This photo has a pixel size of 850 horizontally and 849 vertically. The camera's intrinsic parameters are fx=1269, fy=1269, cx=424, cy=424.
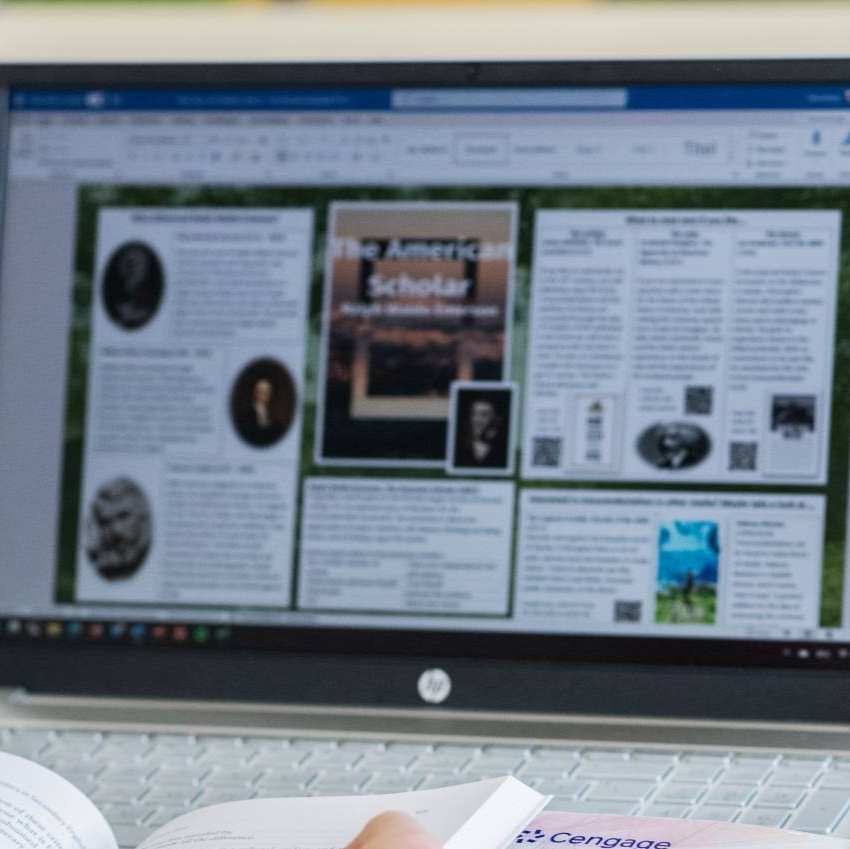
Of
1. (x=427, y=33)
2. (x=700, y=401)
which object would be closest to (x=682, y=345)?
(x=700, y=401)

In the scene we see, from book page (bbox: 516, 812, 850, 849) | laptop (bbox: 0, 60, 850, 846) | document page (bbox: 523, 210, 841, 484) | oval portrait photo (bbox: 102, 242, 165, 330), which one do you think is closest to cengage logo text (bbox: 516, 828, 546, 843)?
book page (bbox: 516, 812, 850, 849)

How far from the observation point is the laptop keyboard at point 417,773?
62 cm

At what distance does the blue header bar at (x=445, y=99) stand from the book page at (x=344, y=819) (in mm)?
416

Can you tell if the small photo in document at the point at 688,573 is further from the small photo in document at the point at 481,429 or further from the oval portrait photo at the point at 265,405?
the oval portrait photo at the point at 265,405

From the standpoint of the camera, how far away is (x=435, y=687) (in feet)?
2.47

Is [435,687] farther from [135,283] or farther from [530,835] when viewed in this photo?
[135,283]

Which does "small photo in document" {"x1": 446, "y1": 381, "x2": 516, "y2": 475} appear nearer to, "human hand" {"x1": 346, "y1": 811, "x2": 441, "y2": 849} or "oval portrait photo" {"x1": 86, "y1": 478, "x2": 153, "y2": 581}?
"oval portrait photo" {"x1": 86, "y1": 478, "x2": 153, "y2": 581}

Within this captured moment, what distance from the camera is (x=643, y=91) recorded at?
2.48 ft

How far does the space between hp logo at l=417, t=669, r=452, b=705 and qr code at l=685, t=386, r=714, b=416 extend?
211mm

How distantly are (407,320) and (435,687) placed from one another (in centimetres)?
22

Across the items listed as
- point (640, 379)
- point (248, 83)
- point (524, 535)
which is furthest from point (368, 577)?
point (248, 83)

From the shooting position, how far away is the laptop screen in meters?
0.73

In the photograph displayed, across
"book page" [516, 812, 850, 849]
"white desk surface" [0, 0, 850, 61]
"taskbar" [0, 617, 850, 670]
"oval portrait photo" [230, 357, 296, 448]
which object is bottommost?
"book page" [516, 812, 850, 849]

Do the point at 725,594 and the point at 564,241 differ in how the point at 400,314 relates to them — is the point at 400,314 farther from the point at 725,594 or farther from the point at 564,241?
the point at 725,594
